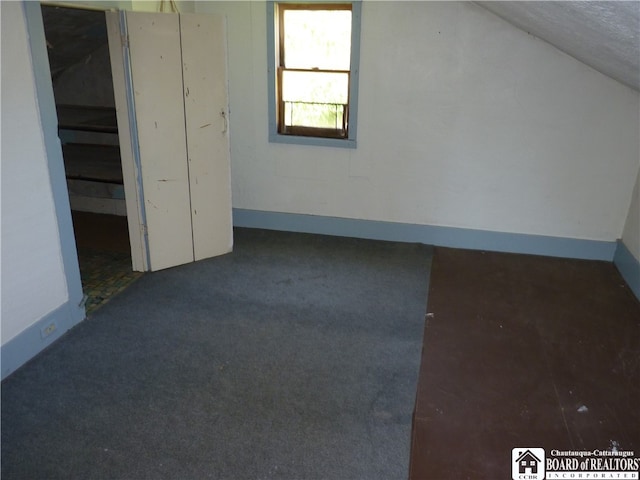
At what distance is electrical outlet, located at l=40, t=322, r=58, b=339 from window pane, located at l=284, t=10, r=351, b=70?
2.71 metres

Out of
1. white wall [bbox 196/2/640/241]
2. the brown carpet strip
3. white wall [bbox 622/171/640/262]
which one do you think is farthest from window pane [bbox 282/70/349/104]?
white wall [bbox 622/171/640/262]

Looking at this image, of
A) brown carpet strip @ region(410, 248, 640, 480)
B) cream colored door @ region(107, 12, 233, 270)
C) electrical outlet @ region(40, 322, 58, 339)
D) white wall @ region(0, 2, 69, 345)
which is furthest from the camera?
cream colored door @ region(107, 12, 233, 270)

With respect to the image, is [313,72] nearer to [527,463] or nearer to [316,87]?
[316,87]

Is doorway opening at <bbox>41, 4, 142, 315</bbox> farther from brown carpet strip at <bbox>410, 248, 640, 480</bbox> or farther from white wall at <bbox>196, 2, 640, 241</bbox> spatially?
brown carpet strip at <bbox>410, 248, 640, 480</bbox>

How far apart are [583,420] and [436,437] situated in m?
0.72

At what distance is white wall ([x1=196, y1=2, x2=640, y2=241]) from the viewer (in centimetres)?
383

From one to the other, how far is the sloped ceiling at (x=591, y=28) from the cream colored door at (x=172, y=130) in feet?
6.66

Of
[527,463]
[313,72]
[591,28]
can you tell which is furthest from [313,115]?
[527,463]

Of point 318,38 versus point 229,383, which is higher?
point 318,38

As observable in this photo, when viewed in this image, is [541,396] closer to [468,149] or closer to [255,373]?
[255,373]

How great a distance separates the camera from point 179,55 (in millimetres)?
3508

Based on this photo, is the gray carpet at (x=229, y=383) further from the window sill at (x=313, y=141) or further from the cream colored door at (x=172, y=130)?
the window sill at (x=313, y=141)

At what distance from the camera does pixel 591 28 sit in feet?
7.65

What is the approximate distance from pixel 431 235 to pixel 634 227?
1.51 meters
